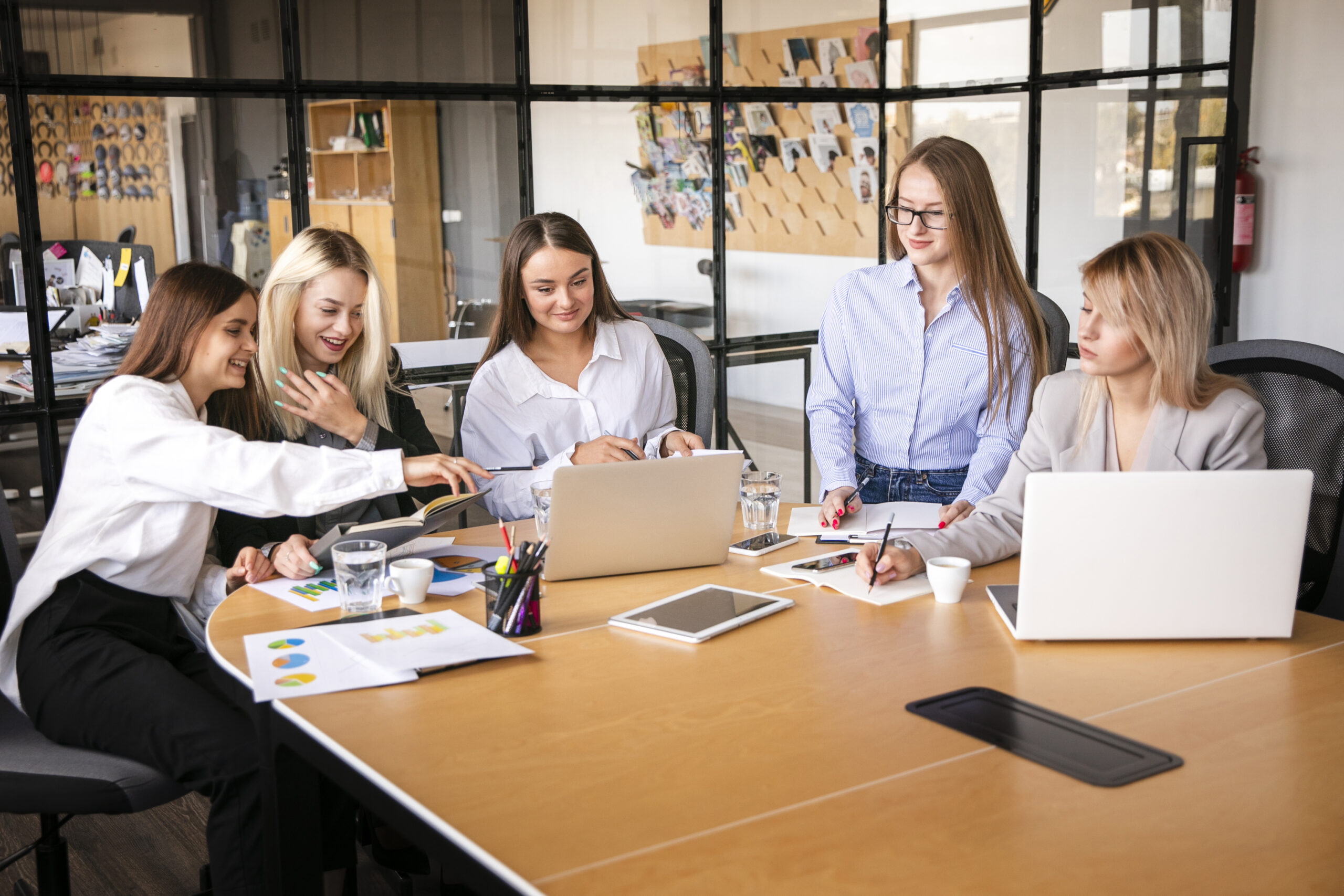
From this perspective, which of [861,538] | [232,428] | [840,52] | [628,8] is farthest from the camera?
[840,52]

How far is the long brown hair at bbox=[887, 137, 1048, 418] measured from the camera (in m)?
2.70

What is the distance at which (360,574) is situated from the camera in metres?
1.81

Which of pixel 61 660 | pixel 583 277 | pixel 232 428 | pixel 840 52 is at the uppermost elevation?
pixel 840 52

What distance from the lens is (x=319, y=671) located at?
61.4 inches

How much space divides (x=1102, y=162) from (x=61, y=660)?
346cm

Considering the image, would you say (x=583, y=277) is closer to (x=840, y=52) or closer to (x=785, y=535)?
(x=785, y=535)

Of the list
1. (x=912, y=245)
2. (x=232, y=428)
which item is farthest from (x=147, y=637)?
(x=912, y=245)

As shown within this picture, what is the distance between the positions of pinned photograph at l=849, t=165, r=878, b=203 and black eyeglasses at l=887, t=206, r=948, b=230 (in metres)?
1.74

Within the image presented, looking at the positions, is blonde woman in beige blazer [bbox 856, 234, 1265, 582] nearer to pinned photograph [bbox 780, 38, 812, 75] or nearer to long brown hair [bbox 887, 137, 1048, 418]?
long brown hair [bbox 887, 137, 1048, 418]

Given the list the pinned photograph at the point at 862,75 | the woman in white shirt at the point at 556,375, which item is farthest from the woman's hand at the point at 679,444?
the pinned photograph at the point at 862,75

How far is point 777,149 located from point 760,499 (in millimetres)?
2312

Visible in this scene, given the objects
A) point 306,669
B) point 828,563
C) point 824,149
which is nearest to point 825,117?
point 824,149

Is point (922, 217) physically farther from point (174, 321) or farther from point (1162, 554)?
point (174, 321)

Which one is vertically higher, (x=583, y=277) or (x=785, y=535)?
(x=583, y=277)
